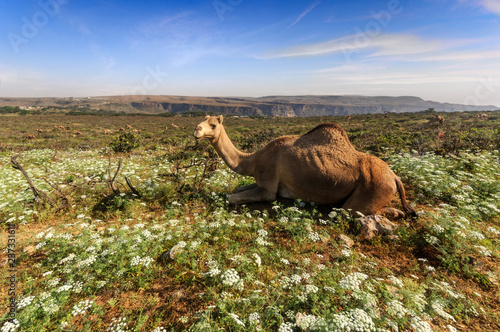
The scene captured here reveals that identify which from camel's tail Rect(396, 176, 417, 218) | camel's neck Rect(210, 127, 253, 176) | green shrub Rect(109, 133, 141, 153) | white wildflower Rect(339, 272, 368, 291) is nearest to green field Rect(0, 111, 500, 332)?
white wildflower Rect(339, 272, 368, 291)

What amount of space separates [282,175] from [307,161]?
0.88 meters

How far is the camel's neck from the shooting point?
23.3 feet

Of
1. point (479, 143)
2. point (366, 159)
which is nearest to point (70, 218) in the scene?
point (366, 159)

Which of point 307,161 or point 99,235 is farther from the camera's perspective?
point 307,161

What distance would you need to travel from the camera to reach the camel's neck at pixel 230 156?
23.3 ft

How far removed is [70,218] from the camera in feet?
19.4

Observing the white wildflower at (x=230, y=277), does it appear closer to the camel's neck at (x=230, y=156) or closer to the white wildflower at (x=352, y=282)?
the white wildflower at (x=352, y=282)

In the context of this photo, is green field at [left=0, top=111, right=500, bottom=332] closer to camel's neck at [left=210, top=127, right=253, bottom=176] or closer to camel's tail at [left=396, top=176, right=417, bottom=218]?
camel's tail at [left=396, top=176, right=417, bottom=218]

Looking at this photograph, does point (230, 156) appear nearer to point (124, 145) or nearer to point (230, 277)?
point (230, 277)

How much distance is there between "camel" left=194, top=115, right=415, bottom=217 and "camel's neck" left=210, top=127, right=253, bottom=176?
11 centimetres

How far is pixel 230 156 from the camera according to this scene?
23.9ft

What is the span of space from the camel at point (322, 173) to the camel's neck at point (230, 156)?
0.35 ft

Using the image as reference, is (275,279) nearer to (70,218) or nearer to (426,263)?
(426,263)

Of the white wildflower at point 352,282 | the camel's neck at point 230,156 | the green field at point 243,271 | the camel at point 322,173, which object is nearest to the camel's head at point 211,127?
the camel at point 322,173
